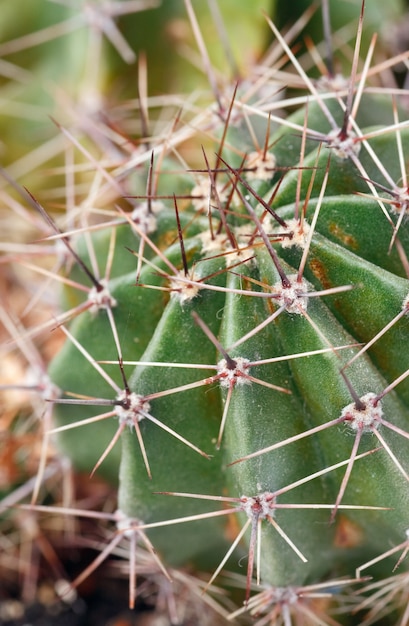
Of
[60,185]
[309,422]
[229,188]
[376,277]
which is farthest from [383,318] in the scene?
[60,185]

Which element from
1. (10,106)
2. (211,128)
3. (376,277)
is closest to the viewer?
(376,277)

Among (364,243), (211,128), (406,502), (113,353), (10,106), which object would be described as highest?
(10,106)

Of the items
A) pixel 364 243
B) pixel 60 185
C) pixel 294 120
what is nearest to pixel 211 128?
pixel 294 120

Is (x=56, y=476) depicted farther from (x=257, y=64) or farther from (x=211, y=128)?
(x=257, y=64)

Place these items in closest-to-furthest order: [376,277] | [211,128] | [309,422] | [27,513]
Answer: [376,277]
[309,422]
[211,128]
[27,513]

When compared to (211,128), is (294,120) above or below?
below

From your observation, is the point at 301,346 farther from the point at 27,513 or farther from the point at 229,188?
the point at 27,513

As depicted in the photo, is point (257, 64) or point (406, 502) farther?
point (257, 64)
